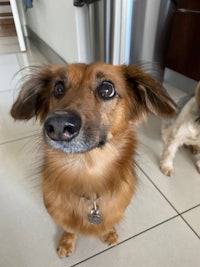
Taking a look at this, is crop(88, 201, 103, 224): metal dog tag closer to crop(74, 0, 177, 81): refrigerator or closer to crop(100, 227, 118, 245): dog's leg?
crop(100, 227, 118, 245): dog's leg

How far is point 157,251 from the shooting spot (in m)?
1.05

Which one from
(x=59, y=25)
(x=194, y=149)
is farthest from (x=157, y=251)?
(x=59, y=25)

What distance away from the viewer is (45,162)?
3.01 feet

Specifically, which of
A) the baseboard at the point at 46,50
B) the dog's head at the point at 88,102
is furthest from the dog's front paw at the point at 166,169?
the baseboard at the point at 46,50

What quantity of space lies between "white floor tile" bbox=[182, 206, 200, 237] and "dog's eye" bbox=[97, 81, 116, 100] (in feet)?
2.46

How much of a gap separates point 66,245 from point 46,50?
2.40 meters

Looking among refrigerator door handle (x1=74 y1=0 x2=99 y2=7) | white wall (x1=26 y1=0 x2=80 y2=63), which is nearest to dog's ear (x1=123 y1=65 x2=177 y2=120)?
refrigerator door handle (x1=74 y1=0 x2=99 y2=7)

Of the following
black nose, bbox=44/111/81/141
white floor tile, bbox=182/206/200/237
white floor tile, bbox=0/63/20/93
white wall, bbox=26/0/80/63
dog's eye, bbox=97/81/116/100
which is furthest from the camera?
white floor tile, bbox=0/63/20/93

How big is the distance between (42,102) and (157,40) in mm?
1316

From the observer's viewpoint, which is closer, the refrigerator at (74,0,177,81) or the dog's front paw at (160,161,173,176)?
the dog's front paw at (160,161,173,176)

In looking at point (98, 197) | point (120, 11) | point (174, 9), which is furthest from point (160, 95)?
point (174, 9)

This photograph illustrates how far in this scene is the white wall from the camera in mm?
2059

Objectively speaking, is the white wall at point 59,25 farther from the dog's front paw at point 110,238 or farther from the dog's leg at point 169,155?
the dog's front paw at point 110,238

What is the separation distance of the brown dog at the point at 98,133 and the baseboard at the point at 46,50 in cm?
166
